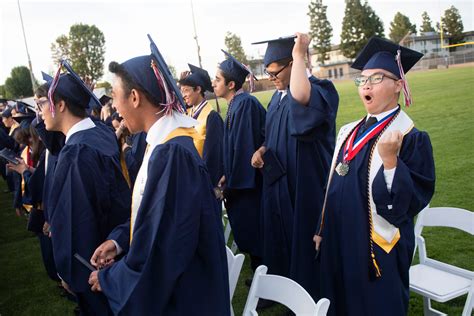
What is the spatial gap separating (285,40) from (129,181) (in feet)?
5.51

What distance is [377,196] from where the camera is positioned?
2379mm

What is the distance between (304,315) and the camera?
2.29m

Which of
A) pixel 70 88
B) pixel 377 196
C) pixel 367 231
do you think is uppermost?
pixel 70 88

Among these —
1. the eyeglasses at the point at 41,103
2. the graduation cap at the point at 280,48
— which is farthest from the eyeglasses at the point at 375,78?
the eyeglasses at the point at 41,103

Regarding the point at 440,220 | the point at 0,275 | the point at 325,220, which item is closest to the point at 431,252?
the point at 440,220

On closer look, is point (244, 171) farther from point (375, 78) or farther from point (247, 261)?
point (375, 78)

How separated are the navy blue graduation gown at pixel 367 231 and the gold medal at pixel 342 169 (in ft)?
0.10

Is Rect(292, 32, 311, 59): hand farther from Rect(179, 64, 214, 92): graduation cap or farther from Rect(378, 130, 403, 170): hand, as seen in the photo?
Rect(179, 64, 214, 92): graduation cap

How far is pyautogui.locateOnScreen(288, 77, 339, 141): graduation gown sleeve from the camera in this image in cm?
303

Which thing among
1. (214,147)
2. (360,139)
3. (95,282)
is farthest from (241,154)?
(95,282)

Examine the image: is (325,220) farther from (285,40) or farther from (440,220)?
(285,40)

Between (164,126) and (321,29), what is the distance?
7752 centimetres

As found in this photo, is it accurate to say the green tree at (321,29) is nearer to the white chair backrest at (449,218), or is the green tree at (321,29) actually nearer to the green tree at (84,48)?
the green tree at (84,48)

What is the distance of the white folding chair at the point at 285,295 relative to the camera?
7.36ft
